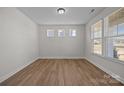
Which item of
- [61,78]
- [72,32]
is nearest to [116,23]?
[61,78]

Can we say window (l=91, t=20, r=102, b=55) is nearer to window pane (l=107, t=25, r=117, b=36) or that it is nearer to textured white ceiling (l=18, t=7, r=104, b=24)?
textured white ceiling (l=18, t=7, r=104, b=24)

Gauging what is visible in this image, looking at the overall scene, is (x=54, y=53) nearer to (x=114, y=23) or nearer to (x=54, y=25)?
(x=54, y=25)

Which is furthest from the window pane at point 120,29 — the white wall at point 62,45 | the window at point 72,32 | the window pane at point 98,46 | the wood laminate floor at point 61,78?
the window at point 72,32

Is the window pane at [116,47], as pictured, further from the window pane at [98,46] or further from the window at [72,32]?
the window at [72,32]

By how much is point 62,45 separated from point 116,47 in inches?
189

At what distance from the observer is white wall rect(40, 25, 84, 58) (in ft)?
26.7

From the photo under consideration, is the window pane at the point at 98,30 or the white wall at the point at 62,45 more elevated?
the window pane at the point at 98,30

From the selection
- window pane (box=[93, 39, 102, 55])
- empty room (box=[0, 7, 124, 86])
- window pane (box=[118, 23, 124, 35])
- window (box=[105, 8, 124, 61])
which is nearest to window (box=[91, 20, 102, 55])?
window pane (box=[93, 39, 102, 55])

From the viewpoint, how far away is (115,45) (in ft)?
12.5

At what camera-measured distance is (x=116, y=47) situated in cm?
375

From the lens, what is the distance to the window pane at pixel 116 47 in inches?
134

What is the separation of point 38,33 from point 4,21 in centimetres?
464
